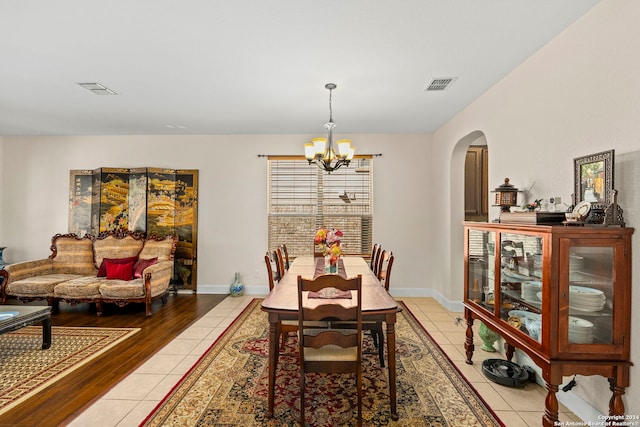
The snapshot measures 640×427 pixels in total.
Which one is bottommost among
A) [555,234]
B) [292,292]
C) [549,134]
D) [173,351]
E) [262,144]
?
[173,351]

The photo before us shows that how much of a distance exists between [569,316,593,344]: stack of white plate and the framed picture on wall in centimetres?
77

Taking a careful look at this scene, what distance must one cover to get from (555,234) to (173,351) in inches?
136

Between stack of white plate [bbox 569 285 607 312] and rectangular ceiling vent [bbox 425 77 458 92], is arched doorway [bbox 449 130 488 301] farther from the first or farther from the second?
stack of white plate [bbox 569 285 607 312]

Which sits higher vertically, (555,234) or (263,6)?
(263,6)

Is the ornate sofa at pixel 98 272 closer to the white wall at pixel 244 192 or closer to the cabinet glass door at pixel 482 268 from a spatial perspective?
the white wall at pixel 244 192

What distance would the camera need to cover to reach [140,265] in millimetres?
4645

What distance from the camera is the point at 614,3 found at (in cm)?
186

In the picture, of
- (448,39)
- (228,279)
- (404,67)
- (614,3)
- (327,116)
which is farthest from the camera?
(228,279)

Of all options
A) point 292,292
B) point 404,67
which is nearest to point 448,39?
point 404,67

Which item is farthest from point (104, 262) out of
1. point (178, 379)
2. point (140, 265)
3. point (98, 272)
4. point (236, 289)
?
point (178, 379)

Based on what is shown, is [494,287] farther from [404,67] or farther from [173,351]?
[173,351]

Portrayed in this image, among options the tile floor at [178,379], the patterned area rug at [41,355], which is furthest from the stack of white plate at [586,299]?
the patterned area rug at [41,355]

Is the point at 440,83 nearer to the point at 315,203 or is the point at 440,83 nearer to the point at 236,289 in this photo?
the point at 315,203

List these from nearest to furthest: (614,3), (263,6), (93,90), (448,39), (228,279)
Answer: (614,3) → (263,6) → (448,39) → (93,90) → (228,279)
